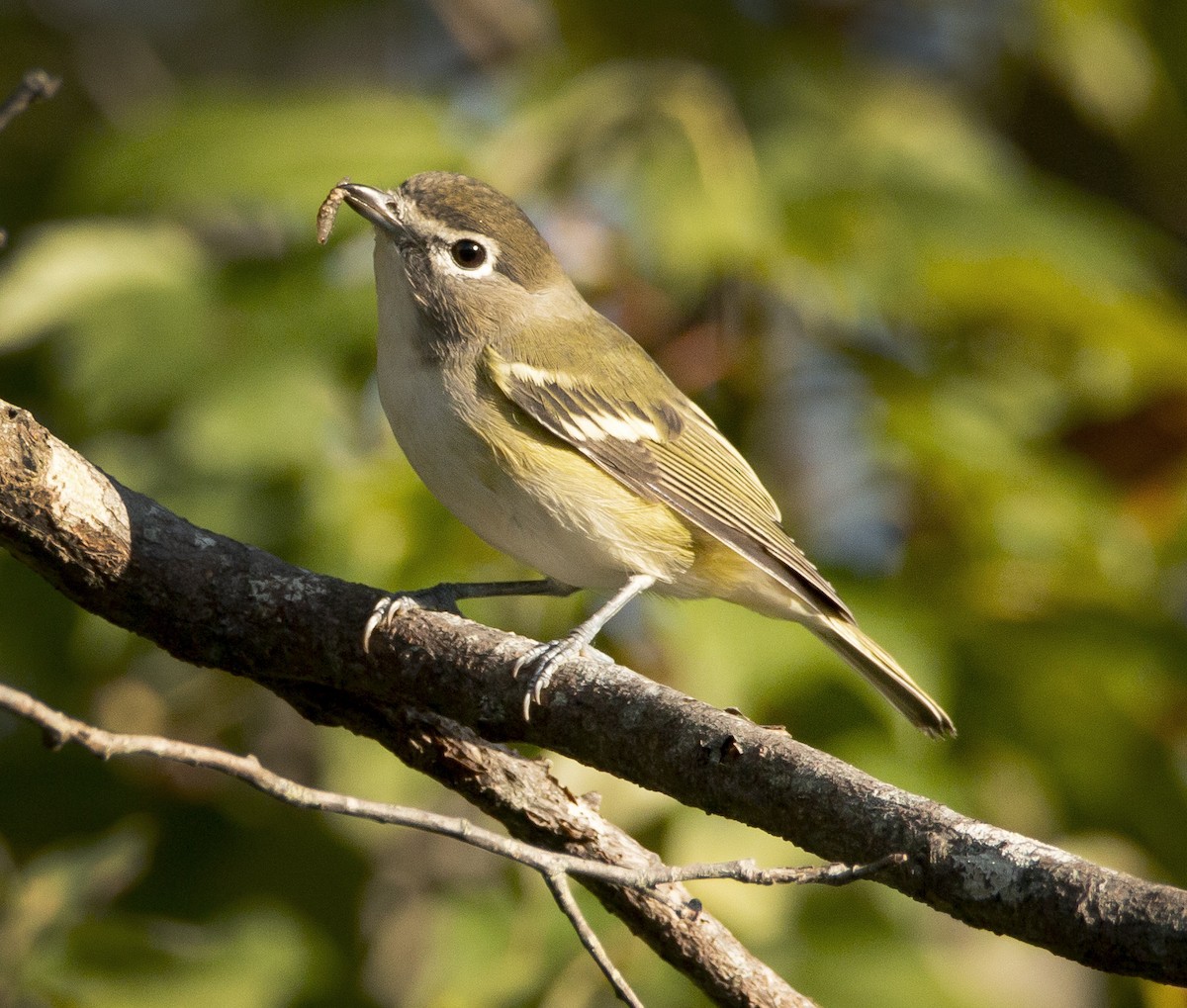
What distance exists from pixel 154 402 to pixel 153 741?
193 centimetres

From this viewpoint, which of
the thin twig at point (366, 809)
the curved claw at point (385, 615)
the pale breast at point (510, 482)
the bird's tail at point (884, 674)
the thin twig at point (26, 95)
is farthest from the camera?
the bird's tail at point (884, 674)

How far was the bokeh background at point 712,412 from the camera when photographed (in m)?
3.37

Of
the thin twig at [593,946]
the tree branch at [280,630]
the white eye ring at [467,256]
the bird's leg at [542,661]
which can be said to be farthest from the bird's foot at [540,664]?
the white eye ring at [467,256]

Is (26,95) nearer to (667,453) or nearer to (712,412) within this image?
(667,453)

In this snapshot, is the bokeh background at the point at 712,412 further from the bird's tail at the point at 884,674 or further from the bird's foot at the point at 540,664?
the bird's foot at the point at 540,664

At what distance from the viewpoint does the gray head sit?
362cm

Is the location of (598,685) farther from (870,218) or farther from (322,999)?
(870,218)

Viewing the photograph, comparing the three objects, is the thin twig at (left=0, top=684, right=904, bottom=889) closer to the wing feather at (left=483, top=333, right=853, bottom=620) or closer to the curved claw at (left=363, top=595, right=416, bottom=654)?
the curved claw at (left=363, top=595, right=416, bottom=654)

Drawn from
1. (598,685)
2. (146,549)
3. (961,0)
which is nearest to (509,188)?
(146,549)

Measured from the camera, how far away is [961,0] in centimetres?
619

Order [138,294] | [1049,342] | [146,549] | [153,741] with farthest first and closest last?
[1049,342], [138,294], [146,549], [153,741]

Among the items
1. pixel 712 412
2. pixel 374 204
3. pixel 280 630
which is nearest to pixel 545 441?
pixel 374 204

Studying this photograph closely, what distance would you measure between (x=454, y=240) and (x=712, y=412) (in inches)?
39.0

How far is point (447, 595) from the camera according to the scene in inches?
136
